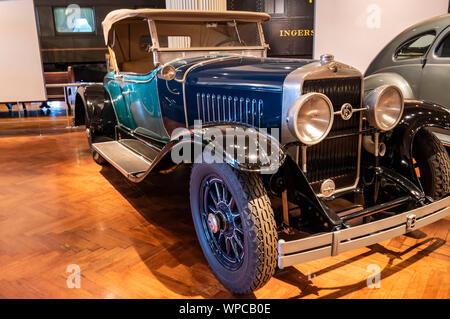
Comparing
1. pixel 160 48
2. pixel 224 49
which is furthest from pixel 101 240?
pixel 224 49

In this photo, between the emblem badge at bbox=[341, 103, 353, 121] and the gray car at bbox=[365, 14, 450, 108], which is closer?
the emblem badge at bbox=[341, 103, 353, 121]

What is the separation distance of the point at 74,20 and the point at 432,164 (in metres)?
10.8

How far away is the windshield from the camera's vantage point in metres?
2.94

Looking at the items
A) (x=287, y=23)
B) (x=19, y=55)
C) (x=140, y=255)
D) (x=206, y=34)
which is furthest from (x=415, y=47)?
(x=19, y=55)

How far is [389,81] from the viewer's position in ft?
13.1

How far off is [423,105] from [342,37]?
3314 millimetres

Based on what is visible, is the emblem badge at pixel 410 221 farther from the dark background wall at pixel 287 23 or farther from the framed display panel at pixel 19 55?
the dark background wall at pixel 287 23

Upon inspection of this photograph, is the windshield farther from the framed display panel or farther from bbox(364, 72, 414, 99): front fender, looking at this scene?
the framed display panel

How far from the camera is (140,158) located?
304cm

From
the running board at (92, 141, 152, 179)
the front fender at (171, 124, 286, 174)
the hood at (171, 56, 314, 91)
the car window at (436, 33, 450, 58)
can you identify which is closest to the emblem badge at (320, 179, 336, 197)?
the front fender at (171, 124, 286, 174)

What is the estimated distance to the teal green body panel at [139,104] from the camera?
2.93 meters

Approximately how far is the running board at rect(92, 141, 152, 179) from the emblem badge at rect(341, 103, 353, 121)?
1.30 meters

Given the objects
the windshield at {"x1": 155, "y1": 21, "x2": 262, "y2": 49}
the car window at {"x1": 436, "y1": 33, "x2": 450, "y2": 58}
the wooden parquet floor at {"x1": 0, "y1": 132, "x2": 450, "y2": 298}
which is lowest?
the wooden parquet floor at {"x1": 0, "y1": 132, "x2": 450, "y2": 298}

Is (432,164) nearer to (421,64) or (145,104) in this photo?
(421,64)
